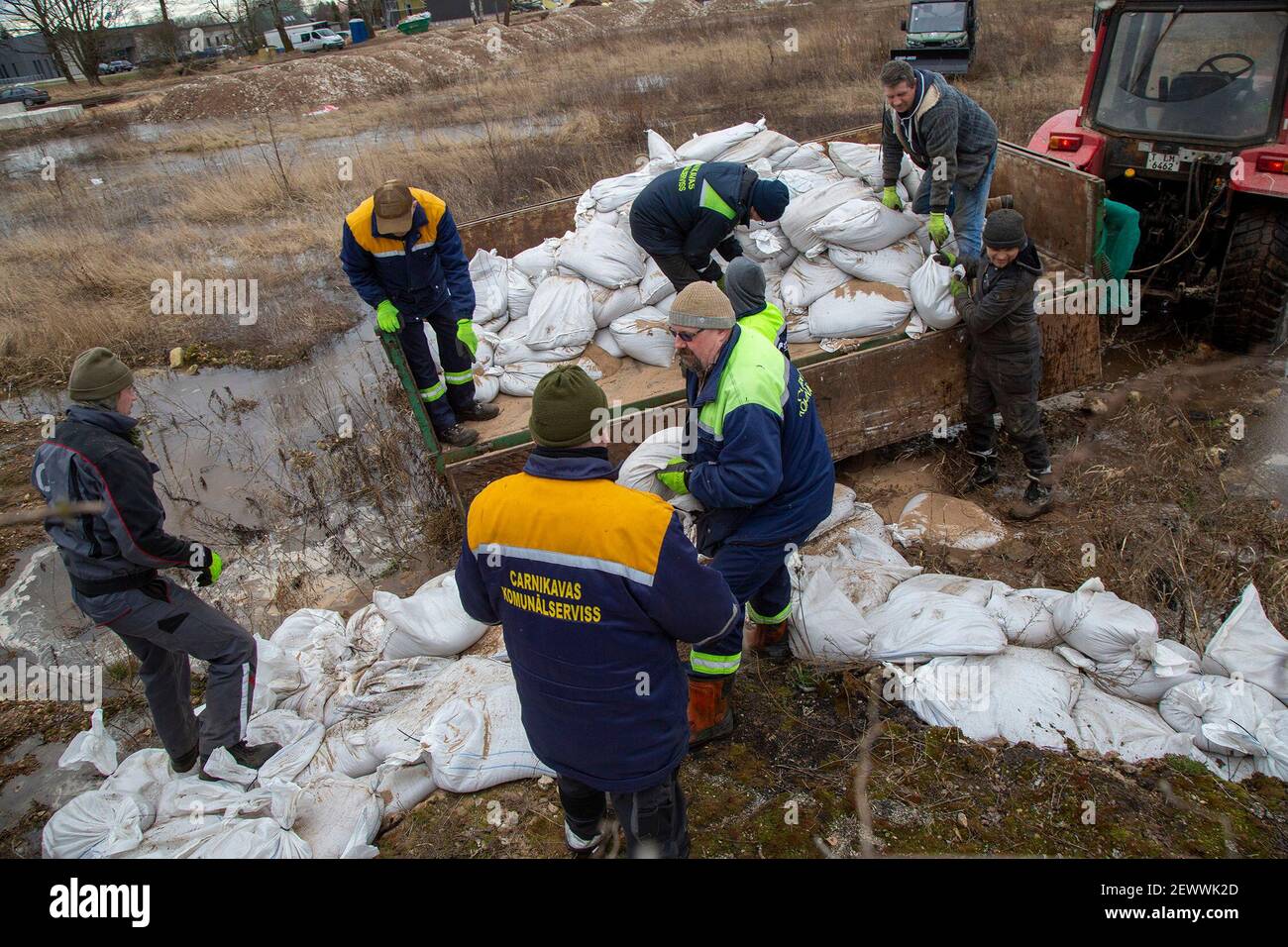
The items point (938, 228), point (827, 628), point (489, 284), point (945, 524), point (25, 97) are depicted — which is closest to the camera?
point (827, 628)

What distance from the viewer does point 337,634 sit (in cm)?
305

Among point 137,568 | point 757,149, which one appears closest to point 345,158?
point 757,149

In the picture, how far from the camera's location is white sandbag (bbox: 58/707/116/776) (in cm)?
261

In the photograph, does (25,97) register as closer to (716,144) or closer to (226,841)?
(716,144)

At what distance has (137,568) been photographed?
2371 mm

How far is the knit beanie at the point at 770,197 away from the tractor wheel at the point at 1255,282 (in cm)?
246

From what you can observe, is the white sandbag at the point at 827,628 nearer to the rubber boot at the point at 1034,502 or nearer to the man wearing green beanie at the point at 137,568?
the rubber boot at the point at 1034,502

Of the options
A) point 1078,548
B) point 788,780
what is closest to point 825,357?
point 1078,548

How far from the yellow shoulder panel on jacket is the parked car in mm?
28340

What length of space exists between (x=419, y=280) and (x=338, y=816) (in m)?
2.25

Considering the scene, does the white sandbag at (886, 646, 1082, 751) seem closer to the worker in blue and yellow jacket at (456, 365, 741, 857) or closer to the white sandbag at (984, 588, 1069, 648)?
the white sandbag at (984, 588, 1069, 648)

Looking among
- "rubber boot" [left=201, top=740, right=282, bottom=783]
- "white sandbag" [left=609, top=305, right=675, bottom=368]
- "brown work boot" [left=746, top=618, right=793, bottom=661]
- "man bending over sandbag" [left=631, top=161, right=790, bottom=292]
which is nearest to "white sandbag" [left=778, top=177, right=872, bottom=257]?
"man bending over sandbag" [left=631, top=161, right=790, bottom=292]

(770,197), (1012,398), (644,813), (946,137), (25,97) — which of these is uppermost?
(25,97)

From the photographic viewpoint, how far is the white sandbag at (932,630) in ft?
7.93
